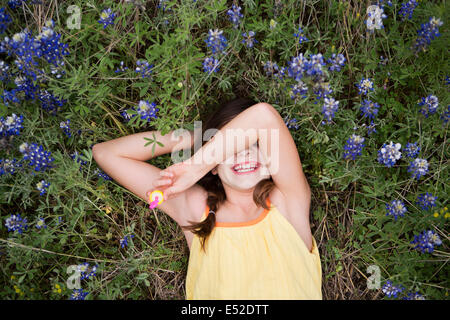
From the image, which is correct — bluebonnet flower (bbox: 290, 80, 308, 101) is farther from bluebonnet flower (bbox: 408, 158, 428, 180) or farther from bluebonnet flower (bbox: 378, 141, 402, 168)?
bluebonnet flower (bbox: 408, 158, 428, 180)

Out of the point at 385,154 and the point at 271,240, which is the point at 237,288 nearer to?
the point at 271,240

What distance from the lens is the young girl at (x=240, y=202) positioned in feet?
6.62

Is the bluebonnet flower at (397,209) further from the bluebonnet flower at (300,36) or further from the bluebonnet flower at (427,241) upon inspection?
the bluebonnet flower at (300,36)

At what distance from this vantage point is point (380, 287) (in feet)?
7.83

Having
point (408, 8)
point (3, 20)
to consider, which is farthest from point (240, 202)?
point (3, 20)

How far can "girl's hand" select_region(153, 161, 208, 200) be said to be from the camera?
6.67 ft

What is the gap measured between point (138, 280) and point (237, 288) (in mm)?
939

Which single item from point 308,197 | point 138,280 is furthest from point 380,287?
point 138,280

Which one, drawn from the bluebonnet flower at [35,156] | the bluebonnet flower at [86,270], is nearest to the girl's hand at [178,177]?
the bluebonnet flower at [35,156]

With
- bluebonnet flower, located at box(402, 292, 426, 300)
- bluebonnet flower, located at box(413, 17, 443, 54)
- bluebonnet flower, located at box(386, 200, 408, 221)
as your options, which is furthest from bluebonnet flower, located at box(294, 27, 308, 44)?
bluebonnet flower, located at box(402, 292, 426, 300)

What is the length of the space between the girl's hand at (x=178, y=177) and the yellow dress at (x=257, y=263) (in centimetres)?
36

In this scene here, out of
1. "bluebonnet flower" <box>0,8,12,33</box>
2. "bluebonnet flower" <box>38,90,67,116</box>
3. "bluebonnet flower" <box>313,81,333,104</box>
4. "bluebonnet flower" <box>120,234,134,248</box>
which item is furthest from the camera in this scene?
"bluebonnet flower" <box>120,234,134,248</box>

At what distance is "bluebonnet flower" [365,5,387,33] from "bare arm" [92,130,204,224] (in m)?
1.37

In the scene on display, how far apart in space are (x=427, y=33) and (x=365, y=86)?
45 centimetres
